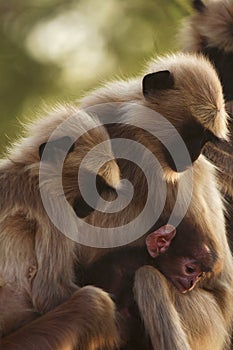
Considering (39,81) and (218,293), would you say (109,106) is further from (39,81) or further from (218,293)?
(39,81)

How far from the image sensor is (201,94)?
181 inches

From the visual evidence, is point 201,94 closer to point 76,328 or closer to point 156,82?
point 156,82

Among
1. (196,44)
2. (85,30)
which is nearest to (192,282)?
(196,44)

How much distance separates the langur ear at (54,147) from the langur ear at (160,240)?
49 cm

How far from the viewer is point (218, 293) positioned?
484 cm

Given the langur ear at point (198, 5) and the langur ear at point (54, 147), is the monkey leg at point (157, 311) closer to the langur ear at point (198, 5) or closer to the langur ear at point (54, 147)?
the langur ear at point (54, 147)

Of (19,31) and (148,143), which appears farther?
(19,31)

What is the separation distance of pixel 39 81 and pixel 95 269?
220 centimetres

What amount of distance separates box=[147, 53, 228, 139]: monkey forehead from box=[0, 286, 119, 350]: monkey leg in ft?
2.86

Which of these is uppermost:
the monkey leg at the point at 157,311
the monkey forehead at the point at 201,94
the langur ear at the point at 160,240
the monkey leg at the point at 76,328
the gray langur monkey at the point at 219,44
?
the monkey forehead at the point at 201,94

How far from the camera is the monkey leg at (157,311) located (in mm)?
4414

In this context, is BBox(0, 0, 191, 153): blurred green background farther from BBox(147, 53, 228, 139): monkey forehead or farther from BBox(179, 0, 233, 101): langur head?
BBox(147, 53, 228, 139): monkey forehead

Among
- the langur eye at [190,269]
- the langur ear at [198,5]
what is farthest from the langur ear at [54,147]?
the langur ear at [198,5]

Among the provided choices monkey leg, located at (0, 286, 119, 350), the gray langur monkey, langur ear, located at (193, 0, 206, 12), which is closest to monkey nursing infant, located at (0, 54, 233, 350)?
monkey leg, located at (0, 286, 119, 350)
